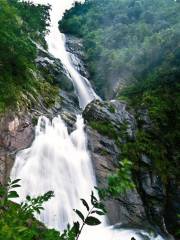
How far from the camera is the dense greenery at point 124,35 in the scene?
30922 millimetres

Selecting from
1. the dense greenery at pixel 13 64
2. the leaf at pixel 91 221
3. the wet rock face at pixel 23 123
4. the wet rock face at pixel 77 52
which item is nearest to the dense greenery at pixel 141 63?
the wet rock face at pixel 77 52

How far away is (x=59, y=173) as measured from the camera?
1593cm

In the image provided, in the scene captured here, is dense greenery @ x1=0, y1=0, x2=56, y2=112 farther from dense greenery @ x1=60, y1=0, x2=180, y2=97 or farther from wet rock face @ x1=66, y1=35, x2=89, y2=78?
wet rock face @ x1=66, y1=35, x2=89, y2=78

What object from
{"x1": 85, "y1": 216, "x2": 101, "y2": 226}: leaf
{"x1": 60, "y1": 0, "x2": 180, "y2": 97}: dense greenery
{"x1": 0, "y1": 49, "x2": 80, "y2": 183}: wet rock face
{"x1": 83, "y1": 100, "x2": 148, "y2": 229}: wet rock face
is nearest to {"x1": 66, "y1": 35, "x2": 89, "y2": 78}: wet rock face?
{"x1": 60, "y1": 0, "x2": 180, "y2": 97}: dense greenery

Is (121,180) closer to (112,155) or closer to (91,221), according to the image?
(91,221)

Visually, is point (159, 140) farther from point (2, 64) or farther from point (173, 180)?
point (2, 64)

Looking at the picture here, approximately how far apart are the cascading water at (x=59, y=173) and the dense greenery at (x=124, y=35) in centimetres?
1310

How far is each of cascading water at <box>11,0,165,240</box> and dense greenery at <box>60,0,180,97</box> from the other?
1310cm

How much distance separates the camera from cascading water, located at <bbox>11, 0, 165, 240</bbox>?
13.6 m

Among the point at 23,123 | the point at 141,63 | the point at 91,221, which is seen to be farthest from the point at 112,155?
the point at 141,63

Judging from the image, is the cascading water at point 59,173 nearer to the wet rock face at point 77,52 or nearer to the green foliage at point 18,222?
the green foliage at point 18,222

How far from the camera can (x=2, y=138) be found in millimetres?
15242

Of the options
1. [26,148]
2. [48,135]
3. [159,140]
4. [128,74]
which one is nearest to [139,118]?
[159,140]

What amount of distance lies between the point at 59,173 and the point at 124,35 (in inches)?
946
